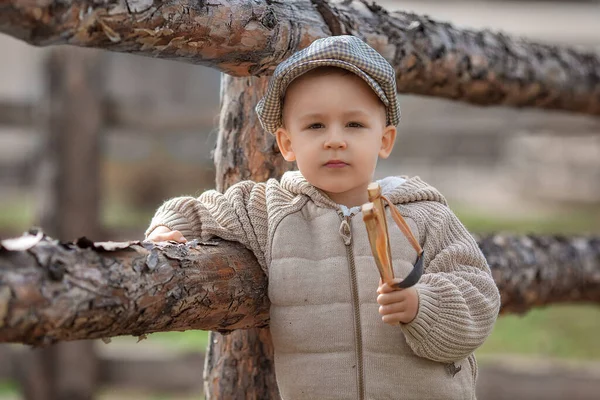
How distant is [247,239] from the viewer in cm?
202

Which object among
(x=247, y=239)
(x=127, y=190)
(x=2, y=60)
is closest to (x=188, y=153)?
(x=127, y=190)

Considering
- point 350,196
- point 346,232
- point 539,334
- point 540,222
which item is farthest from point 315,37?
point 540,222

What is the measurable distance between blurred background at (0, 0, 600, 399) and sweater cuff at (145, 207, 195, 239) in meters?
0.60

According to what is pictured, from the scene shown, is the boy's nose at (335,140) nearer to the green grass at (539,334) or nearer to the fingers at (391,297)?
the fingers at (391,297)

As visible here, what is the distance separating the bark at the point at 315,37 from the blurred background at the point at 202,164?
1.79 feet

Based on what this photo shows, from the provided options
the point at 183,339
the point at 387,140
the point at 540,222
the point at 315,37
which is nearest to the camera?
the point at 387,140

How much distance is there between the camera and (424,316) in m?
1.82

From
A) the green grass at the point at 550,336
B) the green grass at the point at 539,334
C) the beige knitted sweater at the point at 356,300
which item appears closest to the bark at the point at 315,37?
the beige knitted sweater at the point at 356,300

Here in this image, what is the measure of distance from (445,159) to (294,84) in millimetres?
8285

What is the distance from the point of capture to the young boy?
1885 millimetres

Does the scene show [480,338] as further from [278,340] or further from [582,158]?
[582,158]

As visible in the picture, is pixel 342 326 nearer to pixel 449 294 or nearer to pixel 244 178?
pixel 449 294

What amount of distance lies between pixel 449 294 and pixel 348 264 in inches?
9.0

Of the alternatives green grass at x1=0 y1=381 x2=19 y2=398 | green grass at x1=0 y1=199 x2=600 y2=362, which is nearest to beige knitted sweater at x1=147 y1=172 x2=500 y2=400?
green grass at x1=0 y1=199 x2=600 y2=362
